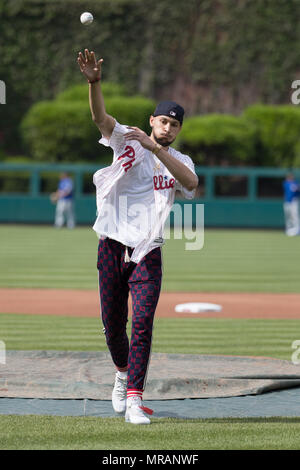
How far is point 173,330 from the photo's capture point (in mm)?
10758

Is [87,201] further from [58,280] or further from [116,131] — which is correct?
[116,131]

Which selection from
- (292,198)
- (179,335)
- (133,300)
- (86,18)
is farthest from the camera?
(292,198)

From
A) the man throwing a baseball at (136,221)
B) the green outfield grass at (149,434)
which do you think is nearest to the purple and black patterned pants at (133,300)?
the man throwing a baseball at (136,221)

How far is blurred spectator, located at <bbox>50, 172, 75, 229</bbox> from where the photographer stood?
1341 inches

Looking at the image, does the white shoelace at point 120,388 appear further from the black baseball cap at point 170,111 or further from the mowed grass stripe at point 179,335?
the mowed grass stripe at point 179,335

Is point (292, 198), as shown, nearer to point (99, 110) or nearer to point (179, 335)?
point (179, 335)

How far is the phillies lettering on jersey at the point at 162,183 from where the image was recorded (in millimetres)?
6012

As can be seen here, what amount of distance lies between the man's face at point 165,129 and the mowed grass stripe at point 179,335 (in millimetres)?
3449

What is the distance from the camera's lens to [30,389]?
6801 mm

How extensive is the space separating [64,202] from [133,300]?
28.9 meters

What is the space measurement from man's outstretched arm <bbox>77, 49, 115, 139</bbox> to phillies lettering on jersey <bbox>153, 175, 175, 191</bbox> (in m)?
0.46
